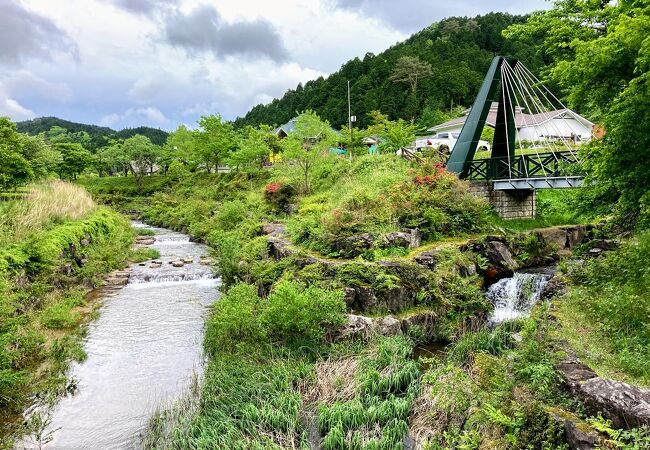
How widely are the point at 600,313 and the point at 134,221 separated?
3393 centimetres

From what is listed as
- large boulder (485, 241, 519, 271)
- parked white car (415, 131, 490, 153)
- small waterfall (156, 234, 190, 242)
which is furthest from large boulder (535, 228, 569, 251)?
parked white car (415, 131, 490, 153)

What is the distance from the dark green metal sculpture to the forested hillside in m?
29.6

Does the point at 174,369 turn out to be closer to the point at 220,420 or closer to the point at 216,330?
the point at 216,330

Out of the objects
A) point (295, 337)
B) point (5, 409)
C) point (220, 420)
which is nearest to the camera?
point (220, 420)

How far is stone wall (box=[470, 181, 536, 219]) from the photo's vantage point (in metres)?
18.1

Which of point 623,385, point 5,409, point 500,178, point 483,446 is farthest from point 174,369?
point 500,178

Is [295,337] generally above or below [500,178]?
below

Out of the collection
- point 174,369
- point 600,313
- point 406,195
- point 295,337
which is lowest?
point 174,369

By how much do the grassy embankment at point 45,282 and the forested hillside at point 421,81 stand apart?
124 ft

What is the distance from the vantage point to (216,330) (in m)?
9.76

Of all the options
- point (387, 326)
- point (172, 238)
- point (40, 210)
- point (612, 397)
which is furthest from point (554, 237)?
point (172, 238)

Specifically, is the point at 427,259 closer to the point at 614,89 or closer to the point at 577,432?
the point at 614,89

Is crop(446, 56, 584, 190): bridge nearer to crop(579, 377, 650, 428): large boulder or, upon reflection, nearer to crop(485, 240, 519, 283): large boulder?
crop(485, 240, 519, 283): large boulder

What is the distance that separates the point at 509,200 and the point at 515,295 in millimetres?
7264
